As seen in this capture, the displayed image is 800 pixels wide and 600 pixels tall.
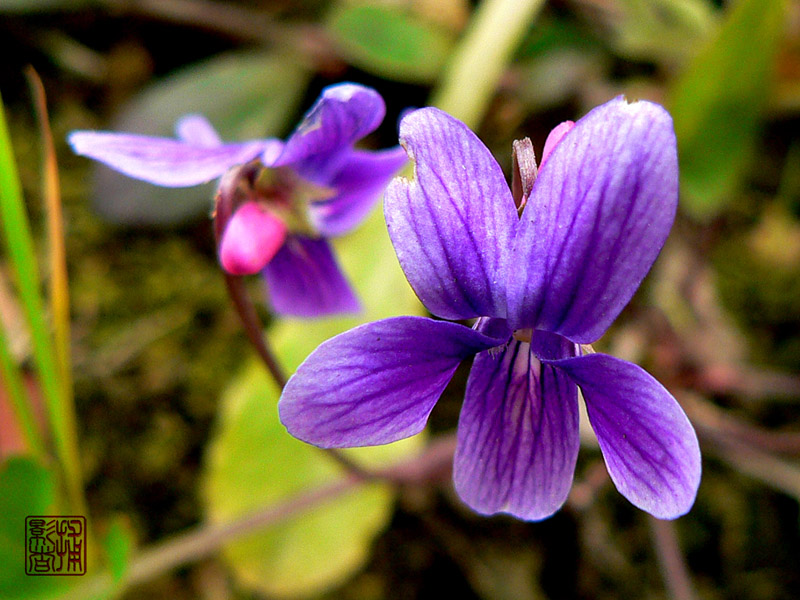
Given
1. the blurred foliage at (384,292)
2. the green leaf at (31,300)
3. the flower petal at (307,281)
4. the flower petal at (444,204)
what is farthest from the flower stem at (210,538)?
the flower petal at (444,204)

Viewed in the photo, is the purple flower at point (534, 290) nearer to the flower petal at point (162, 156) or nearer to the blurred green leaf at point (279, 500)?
the flower petal at point (162, 156)

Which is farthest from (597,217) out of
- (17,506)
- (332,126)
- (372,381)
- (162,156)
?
(17,506)

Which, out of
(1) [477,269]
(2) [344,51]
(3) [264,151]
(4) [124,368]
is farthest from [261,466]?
(2) [344,51]

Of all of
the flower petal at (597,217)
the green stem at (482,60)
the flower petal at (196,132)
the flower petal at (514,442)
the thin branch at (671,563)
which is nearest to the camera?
the flower petal at (597,217)

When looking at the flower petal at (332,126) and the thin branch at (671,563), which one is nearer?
the flower petal at (332,126)

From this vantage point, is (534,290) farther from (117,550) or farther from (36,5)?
(36,5)

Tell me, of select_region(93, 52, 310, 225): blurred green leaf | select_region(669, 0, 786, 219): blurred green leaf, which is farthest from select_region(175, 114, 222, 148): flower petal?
select_region(669, 0, 786, 219): blurred green leaf
